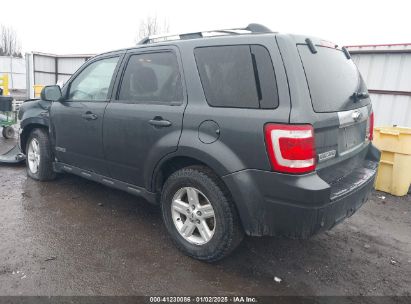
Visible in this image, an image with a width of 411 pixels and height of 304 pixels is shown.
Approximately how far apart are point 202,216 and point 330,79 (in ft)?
5.14

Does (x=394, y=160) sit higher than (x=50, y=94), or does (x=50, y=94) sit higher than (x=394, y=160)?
(x=50, y=94)

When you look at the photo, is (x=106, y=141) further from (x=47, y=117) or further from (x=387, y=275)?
(x=387, y=275)

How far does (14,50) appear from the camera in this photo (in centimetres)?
4625

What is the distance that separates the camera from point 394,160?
205 inches

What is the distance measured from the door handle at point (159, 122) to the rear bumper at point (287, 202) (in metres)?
0.78

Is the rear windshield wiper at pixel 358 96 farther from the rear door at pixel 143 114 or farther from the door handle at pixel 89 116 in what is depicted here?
the door handle at pixel 89 116

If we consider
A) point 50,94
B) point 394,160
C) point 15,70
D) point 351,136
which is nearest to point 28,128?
point 50,94

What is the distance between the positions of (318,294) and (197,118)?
1711 mm

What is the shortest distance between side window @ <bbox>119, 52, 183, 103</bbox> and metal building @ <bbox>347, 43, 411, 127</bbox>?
515 cm

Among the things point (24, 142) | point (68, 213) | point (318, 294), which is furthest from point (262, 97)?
point (24, 142)

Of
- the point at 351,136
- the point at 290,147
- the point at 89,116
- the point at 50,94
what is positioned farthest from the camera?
the point at 50,94

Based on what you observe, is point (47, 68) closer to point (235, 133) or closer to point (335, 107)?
point (235, 133)

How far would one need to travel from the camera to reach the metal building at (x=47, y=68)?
14.8m

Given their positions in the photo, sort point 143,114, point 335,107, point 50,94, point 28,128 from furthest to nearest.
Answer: point 28,128, point 50,94, point 143,114, point 335,107
